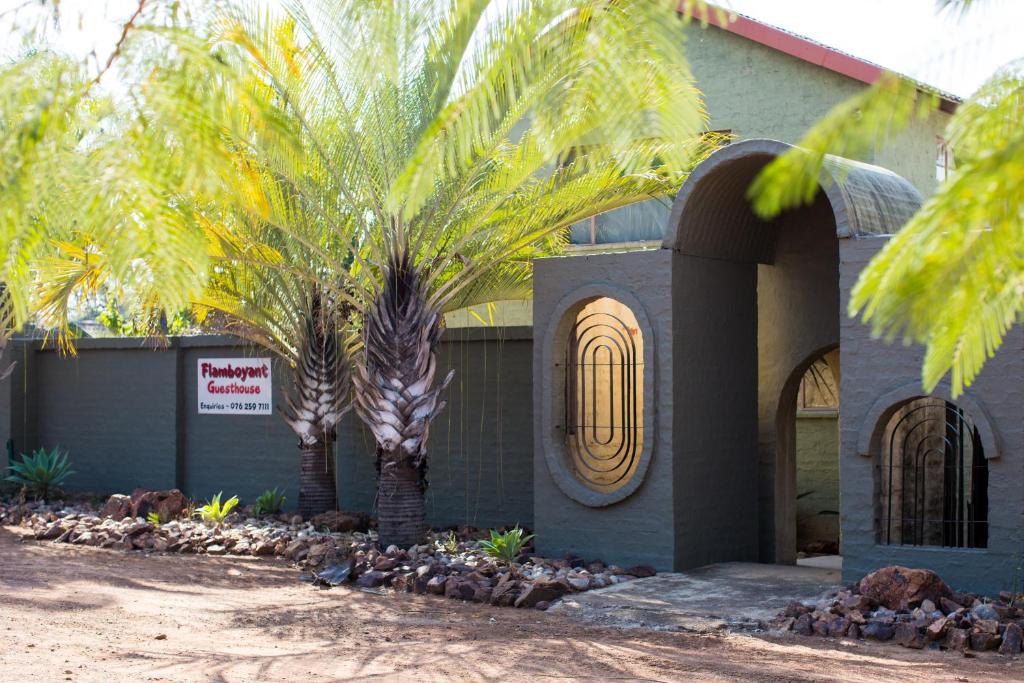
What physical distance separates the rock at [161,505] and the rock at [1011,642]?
33.5 feet

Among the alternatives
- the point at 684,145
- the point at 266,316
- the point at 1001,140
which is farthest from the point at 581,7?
the point at 266,316

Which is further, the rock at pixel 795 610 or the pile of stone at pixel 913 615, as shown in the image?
the rock at pixel 795 610

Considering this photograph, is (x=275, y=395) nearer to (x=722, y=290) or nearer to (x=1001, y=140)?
(x=722, y=290)

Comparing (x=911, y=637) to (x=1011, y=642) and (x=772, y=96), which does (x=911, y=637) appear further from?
(x=772, y=96)

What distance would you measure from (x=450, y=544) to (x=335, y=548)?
1173mm

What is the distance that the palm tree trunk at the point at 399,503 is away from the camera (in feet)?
41.4

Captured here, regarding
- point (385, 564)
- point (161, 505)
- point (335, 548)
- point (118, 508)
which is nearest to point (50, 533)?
point (118, 508)

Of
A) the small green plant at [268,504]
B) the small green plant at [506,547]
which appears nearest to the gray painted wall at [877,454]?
the small green plant at [506,547]

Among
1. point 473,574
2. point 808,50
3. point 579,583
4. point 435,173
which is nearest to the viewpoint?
point 435,173

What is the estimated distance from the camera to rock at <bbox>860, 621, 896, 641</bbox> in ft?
29.1

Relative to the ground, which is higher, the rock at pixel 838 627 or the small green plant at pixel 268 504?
the small green plant at pixel 268 504

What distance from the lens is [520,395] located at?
14.3 metres

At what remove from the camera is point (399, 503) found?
41.5 feet

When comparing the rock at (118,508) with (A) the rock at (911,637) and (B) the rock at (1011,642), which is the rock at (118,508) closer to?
(A) the rock at (911,637)
